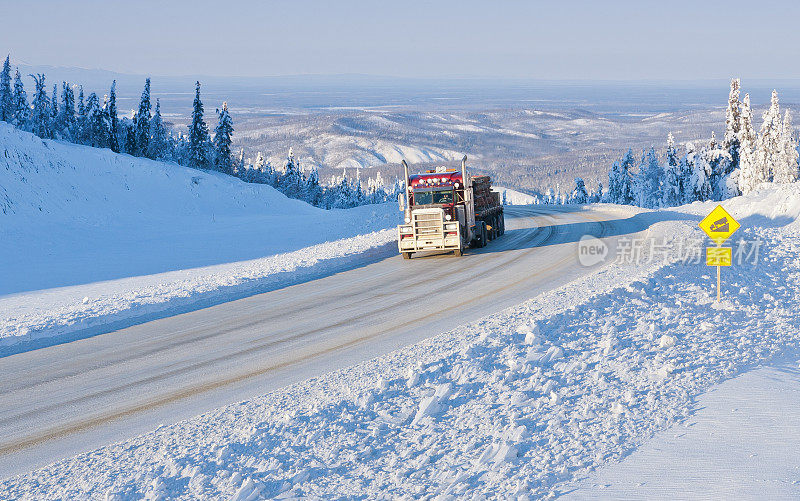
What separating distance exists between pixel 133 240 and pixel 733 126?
56.8 metres

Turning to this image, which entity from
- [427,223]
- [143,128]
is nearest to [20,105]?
[143,128]

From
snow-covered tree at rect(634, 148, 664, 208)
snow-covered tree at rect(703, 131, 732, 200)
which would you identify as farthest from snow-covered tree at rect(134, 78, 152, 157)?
snow-covered tree at rect(703, 131, 732, 200)

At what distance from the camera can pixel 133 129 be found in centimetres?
9694

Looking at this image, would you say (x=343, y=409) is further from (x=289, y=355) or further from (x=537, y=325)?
(x=537, y=325)

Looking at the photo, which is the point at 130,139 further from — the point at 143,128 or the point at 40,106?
the point at 40,106

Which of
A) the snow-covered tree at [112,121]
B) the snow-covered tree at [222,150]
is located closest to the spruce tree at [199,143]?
the snow-covered tree at [222,150]

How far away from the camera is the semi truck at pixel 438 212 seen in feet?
86.8

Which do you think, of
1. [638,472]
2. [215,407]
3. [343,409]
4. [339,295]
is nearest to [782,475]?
[638,472]

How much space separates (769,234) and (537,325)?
1816 centimetres

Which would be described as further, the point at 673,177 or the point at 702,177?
the point at 673,177

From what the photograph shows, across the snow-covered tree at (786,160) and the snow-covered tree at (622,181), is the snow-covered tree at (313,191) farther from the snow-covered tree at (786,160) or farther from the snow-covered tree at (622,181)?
the snow-covered tree at (786,160)

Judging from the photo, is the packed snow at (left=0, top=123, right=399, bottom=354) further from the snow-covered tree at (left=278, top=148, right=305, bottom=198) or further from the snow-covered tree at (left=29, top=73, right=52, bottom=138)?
the snow-covered tree at (left=29, top=73, right=52, bottom=138)

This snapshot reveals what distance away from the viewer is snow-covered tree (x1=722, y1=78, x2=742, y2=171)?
66269 millimetres

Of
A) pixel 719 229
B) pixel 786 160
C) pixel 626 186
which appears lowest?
pixel 626 186
